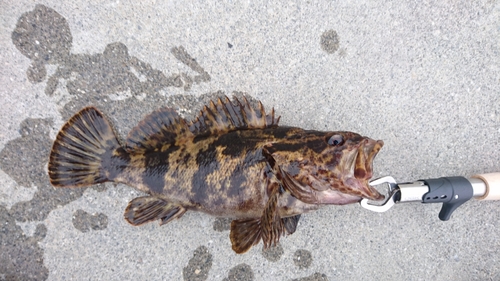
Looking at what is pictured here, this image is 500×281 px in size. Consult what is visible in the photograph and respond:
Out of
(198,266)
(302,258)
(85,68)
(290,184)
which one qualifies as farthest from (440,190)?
(85,68)

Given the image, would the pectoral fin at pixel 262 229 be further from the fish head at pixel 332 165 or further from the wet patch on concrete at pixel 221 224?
the wet patch on concrete at pixel 221 224

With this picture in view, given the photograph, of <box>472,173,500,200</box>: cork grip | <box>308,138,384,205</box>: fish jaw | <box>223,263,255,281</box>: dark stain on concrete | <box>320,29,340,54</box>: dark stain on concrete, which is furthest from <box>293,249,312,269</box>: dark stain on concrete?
<box>320,29,340,54</box>: dark stain on concrete

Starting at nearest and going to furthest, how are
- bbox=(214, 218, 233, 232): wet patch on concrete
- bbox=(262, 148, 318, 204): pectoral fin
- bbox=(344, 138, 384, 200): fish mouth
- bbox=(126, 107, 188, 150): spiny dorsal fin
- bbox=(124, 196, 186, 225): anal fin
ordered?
bbox=(344, 138, 384, 200): fish mouth < bbox=(262, 148, 318, 204): pectoral fin < bbox=(124, 196, 186, 225): anal fin < bbox=(126, 107, 188, 150): spiny dorsal fin < bbox=(214, 218, 233, 232): wet patch on concrete

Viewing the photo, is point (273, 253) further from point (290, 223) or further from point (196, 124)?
point (196, 124)

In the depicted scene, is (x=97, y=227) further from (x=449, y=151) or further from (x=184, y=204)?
(x=449, y=151)

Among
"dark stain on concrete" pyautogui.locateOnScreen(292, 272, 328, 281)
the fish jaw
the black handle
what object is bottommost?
"dark stain on concrete" pyautogui.locateOnScreen(292, 272, 328, 281)

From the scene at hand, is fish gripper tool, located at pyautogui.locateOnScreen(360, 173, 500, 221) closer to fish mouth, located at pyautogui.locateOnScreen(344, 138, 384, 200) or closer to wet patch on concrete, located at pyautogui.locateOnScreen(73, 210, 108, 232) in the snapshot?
fish mouth, located at pyautogui.locateOnScreen(344, 138, 384, 200)
